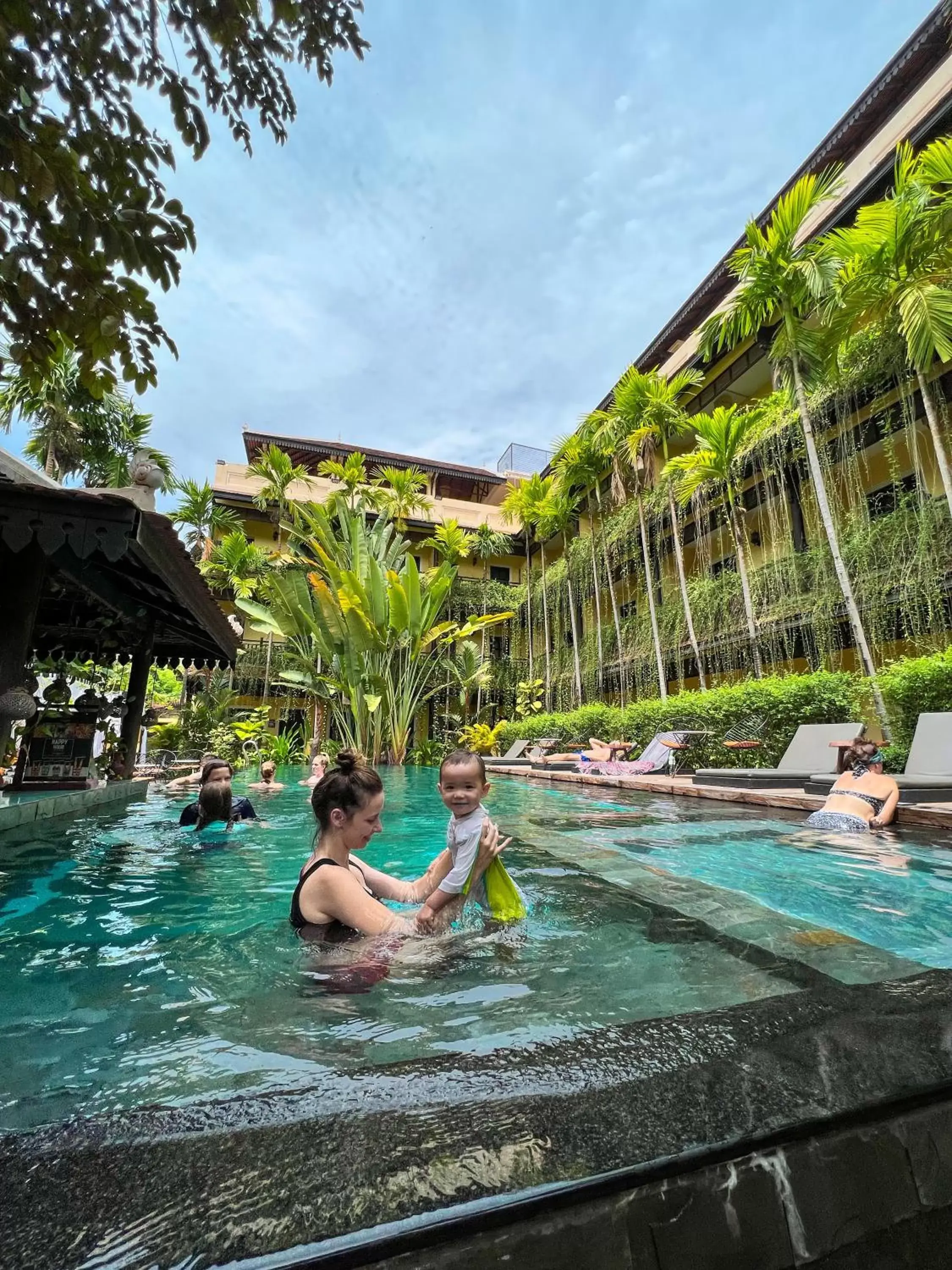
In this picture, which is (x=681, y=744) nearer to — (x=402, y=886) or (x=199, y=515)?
(x=402, y=886)

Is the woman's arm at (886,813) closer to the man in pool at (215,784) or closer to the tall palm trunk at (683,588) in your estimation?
the man in pool at (215,784)

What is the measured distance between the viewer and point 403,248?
6.33 m

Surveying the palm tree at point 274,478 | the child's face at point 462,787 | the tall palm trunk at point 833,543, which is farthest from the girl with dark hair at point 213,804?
the palm tree at point 274,478

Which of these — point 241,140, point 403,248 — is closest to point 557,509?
point 403,248

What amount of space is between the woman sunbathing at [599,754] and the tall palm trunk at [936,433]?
7643 millimetres

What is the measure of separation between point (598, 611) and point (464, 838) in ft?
58.5

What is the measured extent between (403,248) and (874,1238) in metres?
7.58

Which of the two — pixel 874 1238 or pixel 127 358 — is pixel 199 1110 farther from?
pixel 127 358

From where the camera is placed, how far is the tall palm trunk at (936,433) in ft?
31.5

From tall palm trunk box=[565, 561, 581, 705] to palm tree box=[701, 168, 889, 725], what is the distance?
10.9 meters

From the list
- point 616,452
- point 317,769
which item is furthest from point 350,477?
point 317,769

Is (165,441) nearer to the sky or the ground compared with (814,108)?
nearer to the ground

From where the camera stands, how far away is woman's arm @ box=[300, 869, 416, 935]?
2555mm

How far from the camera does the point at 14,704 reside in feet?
15.6
